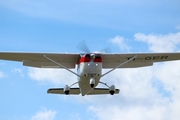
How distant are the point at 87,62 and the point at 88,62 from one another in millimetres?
61

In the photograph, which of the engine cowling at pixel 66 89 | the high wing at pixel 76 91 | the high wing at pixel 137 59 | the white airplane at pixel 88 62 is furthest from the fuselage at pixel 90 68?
the high wing at pixel 76 91

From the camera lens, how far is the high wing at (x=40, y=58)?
75.7 ft

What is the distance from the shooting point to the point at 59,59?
2377 centimetres

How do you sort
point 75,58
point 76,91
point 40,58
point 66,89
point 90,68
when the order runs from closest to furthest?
1. point 90,68
2. point 66,89
3. point 40,58
4. point 75,58
5. point 76,91

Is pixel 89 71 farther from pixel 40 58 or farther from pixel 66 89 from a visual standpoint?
pixel 40 58

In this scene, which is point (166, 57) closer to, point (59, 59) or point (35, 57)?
point (59, 59)

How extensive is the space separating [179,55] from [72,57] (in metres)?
7.48

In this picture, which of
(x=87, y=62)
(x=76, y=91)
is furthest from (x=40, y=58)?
(x=87, y=62)

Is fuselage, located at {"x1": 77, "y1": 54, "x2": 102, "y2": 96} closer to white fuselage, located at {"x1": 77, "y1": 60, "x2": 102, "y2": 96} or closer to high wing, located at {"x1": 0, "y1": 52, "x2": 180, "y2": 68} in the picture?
white fuselage, located at {"x1": 77, "y1": 60, "x2": 102, "y2": 96}

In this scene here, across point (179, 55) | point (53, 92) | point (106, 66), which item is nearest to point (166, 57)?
point (179, 55)

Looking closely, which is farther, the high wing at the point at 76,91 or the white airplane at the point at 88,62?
the high wing at the point at 76,91

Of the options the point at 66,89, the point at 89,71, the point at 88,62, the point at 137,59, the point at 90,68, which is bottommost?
the point at 66,89

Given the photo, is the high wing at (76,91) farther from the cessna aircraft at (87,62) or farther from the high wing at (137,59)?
the high wing at (137,59)

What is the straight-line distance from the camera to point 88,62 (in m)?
21.1
